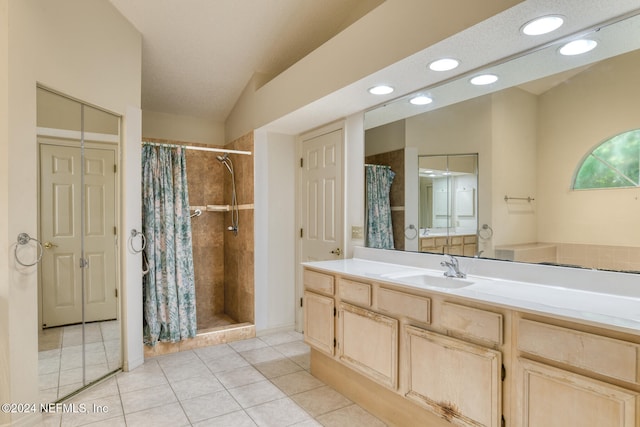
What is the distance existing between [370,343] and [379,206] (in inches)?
46.3

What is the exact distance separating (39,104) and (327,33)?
2389mm

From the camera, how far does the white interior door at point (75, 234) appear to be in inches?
92.7

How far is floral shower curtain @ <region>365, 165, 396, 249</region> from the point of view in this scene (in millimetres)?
2943

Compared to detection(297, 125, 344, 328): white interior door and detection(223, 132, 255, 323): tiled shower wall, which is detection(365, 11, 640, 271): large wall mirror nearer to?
detection(297, 125, 344, 328): white interior door

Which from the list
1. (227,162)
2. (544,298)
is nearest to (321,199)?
(227,162)

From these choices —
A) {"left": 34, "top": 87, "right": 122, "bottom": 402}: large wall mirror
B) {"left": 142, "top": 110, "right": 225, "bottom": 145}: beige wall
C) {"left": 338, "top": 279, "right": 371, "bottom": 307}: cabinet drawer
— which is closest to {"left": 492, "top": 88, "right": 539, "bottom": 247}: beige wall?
{"left": 338, "top": 279, "right": 371, "bottom": 307}: cabinet drawer

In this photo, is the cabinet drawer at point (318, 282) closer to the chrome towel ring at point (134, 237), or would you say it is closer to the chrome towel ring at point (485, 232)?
the chrome towel ring at point (485, 232)

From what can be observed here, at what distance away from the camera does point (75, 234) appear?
2.56 meters

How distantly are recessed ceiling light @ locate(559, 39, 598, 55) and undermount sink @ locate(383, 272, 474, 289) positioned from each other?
1.31 m

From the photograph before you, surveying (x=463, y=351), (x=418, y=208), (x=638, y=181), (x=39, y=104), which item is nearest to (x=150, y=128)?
(x=39, y=104)

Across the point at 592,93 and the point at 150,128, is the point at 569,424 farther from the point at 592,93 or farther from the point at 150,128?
the point at 150,128

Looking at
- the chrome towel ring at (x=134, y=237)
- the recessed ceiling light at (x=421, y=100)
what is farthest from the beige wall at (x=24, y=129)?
the recessed ceiling light at (x=421, y=100)

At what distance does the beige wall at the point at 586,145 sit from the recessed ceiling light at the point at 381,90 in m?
0.96

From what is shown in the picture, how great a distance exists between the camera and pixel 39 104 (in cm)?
223
